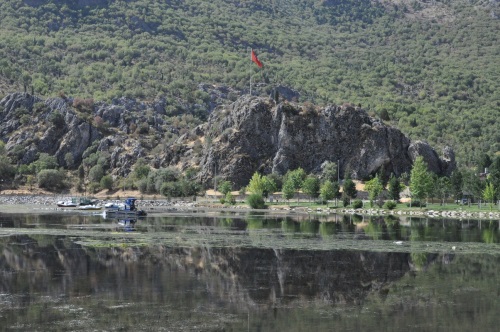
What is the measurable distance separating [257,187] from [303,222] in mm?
56564

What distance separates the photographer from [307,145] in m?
184

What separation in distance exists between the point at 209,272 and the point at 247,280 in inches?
146

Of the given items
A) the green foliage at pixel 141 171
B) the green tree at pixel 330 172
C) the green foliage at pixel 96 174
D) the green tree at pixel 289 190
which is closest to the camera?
the green tree at pixel 289 190

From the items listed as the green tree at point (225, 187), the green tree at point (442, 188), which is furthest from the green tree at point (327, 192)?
the green tree at point (225, 187)

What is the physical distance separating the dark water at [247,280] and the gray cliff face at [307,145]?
100.0 m

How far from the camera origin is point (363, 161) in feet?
590

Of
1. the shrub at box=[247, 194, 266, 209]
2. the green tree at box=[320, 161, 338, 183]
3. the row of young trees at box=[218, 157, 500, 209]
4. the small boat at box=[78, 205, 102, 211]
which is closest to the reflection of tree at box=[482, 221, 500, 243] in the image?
the row of young trees at box=[218, 157, 500, 209]

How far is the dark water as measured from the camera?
3581 centimetres

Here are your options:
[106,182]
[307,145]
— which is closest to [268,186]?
[307,145]

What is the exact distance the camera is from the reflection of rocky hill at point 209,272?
4281cm

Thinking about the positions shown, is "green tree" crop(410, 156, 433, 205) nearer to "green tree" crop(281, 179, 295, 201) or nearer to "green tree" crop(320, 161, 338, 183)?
"green tree" crop(281, 179, 295, 201)

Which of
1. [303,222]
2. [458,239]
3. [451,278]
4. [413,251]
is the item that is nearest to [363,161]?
[303,222]

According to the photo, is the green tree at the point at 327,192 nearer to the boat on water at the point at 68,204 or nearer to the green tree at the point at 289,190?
the green tree at the point at 289,190

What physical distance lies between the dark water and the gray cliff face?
3937 inches
